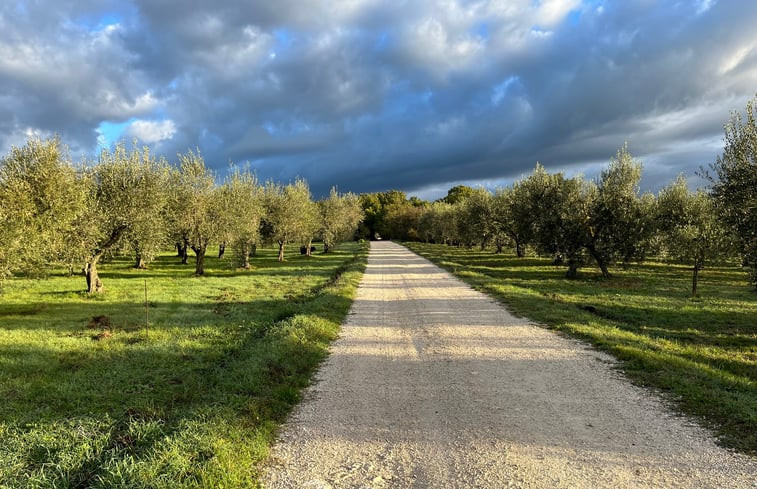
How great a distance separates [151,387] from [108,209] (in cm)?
1751

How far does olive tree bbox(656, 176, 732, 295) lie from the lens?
2116 centimetres

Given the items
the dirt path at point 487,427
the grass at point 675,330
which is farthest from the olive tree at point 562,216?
the dirt path at point 487,427

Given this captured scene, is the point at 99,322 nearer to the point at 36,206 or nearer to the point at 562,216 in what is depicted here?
the point at 36,206

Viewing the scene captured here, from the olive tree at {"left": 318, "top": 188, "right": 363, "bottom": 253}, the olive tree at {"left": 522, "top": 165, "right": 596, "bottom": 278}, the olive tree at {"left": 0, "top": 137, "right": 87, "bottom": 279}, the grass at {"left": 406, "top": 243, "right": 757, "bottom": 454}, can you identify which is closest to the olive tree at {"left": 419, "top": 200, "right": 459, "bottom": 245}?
the olive tree at {"left": 318, "top": 188, "right": 363, "bottom": 253}

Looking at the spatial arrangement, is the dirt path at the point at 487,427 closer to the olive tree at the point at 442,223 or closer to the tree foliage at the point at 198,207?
the tree foliage at the point at 198,207

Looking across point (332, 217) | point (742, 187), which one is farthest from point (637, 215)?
point (332, 217)

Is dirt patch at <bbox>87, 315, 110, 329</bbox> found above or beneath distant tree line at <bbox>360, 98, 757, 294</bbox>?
beneath

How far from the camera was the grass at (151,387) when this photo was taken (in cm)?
454

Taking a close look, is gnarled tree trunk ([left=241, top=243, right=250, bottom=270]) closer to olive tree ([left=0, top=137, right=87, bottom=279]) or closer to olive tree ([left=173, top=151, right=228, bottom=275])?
olive tree ([left=173, top=151, right=228, bottom=275])

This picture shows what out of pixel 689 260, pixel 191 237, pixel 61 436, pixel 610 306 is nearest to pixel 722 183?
pixel 610 306

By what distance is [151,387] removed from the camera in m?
7.80

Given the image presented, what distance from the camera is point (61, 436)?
538cm

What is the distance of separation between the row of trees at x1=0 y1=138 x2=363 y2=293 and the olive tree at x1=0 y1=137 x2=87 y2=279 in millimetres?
32

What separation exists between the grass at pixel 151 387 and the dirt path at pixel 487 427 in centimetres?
63
